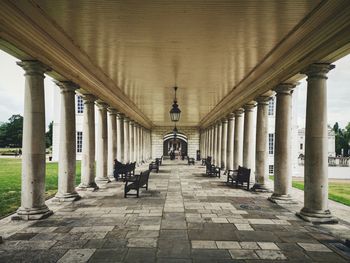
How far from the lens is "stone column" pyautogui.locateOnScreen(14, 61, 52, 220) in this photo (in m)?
8.66

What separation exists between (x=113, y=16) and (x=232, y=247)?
19.2 ft

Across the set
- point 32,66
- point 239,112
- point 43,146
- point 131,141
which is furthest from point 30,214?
point 131,141

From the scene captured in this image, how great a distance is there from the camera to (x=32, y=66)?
28.4 feet

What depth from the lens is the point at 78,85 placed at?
39.1 ft

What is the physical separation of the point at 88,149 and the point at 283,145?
8951 millimetres

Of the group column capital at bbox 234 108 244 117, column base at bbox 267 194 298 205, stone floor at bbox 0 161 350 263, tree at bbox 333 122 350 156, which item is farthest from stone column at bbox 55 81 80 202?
tree at bbox 333 122 350 156

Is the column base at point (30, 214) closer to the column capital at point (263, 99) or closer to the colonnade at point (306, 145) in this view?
the colonnade at point (306, 145)

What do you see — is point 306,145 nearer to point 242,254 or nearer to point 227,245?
point 227,245

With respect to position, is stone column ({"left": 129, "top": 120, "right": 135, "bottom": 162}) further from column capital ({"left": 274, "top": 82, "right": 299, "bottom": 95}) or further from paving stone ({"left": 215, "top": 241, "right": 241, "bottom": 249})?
paving stone ({"left": 215, "top": 241, "right": 241, "bottom": 249})

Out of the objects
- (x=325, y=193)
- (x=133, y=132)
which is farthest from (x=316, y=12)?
(x=133, y=132)

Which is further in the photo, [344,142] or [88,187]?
[344,142]

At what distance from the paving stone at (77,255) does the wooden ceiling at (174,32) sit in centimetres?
516

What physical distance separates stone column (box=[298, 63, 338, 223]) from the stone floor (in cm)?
71

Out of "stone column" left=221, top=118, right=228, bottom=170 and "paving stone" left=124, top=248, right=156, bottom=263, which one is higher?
"stone column" left=221, top=118, right=228, bottom=170
